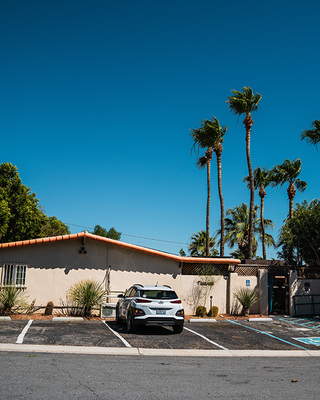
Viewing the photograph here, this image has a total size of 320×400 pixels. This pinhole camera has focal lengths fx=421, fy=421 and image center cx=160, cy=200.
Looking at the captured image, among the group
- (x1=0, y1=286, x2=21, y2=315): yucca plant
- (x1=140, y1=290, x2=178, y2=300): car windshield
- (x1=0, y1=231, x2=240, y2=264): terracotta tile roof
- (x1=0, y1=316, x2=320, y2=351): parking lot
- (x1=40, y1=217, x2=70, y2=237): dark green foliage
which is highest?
(x1=40, y1=217, x2=70, y2=237): dark green foliage

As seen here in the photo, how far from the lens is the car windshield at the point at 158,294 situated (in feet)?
45.9

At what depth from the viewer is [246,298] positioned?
20.2 meters

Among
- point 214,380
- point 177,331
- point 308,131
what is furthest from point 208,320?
point 308,131

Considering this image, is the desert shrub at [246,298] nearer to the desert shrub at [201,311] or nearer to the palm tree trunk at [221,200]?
the desert shrub at [201,311]

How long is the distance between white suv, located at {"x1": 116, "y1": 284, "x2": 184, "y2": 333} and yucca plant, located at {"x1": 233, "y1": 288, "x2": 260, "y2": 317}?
6.81 m

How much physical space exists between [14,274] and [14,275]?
0.04m

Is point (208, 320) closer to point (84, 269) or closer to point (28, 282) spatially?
point (84, 269)

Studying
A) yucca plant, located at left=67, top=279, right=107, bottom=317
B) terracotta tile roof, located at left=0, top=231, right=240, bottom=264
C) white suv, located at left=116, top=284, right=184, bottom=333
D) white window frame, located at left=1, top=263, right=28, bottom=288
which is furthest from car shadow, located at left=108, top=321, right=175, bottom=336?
white window frame, located at left=1, top=263, right=28, bottom=288

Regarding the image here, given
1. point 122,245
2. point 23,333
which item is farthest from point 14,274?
point 23,333

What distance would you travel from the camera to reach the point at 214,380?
823 cm

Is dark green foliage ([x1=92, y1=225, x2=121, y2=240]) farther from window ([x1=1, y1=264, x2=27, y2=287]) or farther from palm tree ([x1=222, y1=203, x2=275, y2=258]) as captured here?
window ([x1=1, y1=264, x2=27, y2=287])

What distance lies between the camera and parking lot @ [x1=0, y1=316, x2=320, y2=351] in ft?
40.2

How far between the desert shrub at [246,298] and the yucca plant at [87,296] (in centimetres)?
678

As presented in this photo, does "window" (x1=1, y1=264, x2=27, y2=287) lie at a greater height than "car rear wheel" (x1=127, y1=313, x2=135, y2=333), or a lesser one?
greater
